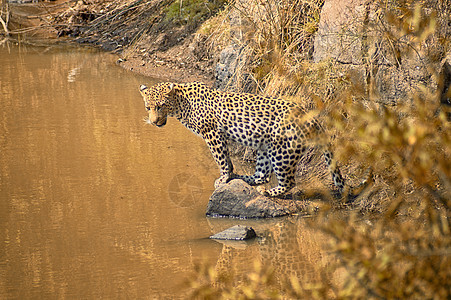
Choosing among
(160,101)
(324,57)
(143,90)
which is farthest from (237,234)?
(324,57)

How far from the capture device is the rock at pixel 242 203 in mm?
6953

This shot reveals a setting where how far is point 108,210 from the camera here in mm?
7137

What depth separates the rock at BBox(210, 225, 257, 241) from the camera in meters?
6.43

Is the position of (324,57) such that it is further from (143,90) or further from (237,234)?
(237,234)

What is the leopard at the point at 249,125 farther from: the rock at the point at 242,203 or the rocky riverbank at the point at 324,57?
the rocky riverbank at the point at 324,57

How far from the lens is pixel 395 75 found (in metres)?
7.32

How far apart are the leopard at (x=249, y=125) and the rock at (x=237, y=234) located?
0.77m

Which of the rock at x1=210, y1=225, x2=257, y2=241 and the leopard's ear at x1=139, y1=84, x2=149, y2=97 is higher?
the leopard's ear at x1=139, y1=84, x2=149, y2=97

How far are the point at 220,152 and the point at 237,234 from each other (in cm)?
124

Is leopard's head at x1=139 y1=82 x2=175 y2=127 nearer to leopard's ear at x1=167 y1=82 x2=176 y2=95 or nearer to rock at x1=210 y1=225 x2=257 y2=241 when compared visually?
leopard's ear at x1=167 y1=82 x2=176 y2=95

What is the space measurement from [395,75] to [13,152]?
15.1ft

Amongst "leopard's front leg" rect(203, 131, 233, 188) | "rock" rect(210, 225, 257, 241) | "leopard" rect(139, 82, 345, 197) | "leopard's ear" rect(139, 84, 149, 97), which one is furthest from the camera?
"leopard's ear" rect(139, 84, 149, 97)

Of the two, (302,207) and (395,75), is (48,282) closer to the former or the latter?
(302,207)

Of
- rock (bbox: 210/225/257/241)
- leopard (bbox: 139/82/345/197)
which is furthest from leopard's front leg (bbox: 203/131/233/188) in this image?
rock (bbox: 210/225/257/241)
